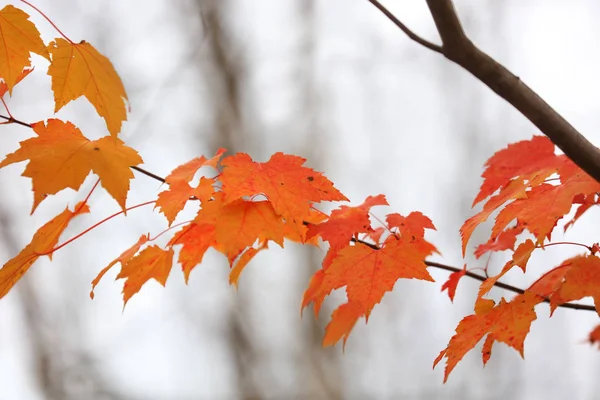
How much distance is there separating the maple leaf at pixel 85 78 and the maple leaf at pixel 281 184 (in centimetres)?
15

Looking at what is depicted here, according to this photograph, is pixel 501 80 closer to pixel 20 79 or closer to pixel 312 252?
pixel 20 79

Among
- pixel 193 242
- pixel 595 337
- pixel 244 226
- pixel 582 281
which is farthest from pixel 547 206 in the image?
pixel 595 337

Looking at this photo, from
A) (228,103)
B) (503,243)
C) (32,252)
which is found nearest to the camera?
(32,252)

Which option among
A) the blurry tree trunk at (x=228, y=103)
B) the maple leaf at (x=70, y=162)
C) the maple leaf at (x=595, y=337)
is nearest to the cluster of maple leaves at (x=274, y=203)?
the maple leaf at (x=70, y=162)

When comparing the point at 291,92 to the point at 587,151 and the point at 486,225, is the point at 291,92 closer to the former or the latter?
the point at 486,225

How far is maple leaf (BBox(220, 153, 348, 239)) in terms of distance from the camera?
628mm

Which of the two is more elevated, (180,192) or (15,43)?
(15,43)

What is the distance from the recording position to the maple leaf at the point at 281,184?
2.06ft

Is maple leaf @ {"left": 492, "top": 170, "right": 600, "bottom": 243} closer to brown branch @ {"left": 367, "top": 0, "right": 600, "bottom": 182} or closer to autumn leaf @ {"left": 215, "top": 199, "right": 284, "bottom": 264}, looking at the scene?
brown branch @ {"left": 367, "top": 0, "right": 600, "bottom": 182}

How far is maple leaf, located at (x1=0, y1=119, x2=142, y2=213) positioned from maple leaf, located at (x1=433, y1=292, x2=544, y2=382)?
1.38ft

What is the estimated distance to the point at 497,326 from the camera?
0.63m

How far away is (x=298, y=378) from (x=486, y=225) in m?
1.39

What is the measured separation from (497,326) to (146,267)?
18.6 inches

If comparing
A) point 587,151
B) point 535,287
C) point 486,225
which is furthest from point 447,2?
point 486,225
